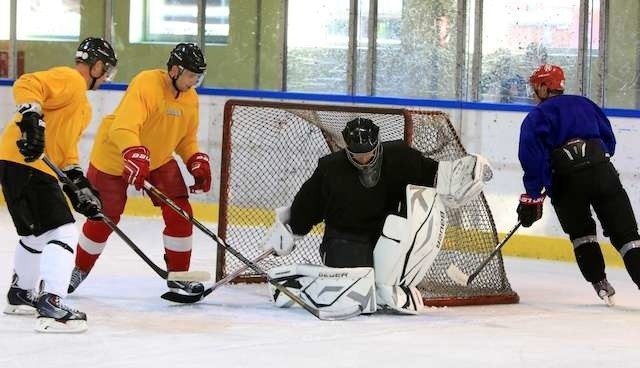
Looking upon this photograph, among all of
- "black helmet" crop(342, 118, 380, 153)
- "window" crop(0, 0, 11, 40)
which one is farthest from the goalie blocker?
"window" crop(0, 0, 11, 40)

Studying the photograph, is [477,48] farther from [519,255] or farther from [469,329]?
[469,329]

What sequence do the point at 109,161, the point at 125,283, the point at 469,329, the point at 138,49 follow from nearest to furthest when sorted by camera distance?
the point at 469,329 → the point at 109,161 → the point at 125,283 → the point at 138,49

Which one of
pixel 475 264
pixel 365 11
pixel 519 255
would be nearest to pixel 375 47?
pixel 365 11

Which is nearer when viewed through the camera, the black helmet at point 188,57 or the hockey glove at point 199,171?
the black helmet at point 188,57

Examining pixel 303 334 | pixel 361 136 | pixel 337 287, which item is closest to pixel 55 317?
pixel 303 334

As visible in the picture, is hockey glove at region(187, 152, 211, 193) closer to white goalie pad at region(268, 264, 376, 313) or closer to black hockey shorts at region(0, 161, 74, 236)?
white goalie pad at region(268, 264, 376, 313)

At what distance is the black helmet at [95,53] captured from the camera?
4.30m

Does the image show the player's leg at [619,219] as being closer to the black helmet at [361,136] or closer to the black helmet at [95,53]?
the black helmet at [361,136]

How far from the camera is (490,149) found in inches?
278

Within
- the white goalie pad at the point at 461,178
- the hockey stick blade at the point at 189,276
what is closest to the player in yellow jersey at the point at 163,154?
the hockey stick blade at the point at 189,276

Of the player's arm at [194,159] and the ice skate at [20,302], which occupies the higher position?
the player's arm at [194,159]

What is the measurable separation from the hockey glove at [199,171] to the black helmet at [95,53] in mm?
709

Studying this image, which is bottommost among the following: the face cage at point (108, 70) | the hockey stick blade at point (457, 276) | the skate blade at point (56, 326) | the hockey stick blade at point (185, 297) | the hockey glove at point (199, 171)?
the hockey stick blade at point (185, 297)

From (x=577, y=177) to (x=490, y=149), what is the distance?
210cm
